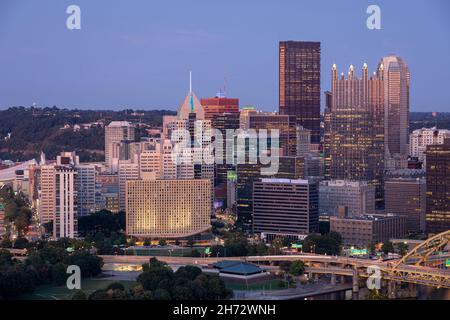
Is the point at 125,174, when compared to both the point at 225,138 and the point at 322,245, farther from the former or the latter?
the point at 322,245

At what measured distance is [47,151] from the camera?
36625mm

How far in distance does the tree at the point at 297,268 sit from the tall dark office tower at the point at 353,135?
1294 cm

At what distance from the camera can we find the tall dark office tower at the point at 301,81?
4131 cm

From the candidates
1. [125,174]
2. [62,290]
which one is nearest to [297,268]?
[62,290]

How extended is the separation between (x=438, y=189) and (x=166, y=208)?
658 cm

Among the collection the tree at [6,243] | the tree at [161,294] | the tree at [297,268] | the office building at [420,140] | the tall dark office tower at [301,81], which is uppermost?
the tall dark office tower at [301,81]

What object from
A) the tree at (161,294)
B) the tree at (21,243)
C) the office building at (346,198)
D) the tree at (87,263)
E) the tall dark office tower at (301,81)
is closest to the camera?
the tree at (161,294)

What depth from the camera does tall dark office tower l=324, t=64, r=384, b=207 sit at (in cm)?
3272

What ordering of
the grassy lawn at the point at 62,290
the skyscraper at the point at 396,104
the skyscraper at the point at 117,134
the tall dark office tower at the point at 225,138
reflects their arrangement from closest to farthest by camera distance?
the grassy lawn at the point at 62,290 → the tall dark office tower at the point at 225,138 → the skyscraper at the point at 117,134 → the skyscraper at the point at 396,104

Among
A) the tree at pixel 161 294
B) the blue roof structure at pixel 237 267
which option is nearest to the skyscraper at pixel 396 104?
the blue roof structure at pixel 237 267

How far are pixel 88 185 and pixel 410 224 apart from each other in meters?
8.19

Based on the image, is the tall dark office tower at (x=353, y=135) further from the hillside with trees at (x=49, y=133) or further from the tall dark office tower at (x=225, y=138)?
the hillside with trees at (x=49, y=133)

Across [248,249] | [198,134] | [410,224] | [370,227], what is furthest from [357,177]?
[248,249]

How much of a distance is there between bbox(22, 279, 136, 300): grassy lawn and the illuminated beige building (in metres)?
6.70
